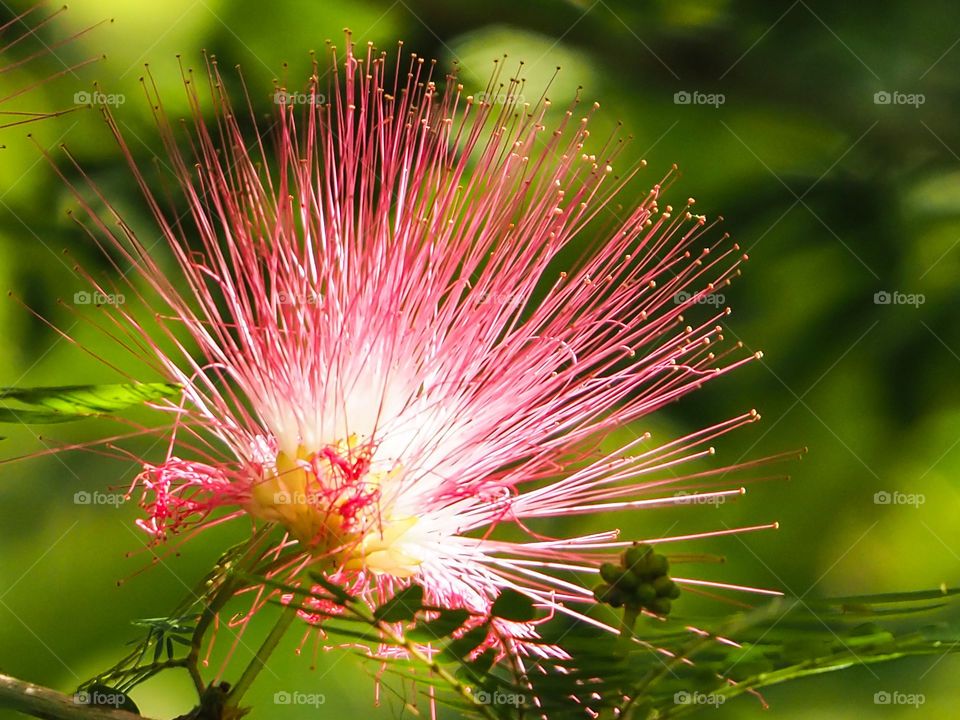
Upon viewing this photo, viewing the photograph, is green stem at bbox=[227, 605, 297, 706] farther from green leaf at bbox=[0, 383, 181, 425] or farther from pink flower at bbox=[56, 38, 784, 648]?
green leaf at bbox=[0, 383, 181, 425]

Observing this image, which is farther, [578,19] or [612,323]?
[578,19]

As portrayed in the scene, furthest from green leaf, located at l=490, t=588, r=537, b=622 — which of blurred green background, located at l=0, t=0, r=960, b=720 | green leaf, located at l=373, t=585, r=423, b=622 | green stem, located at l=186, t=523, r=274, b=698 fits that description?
blurred green background, located at l=0, t=0, r=960, b=720

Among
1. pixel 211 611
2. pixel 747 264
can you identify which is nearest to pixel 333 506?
pixel 211 611

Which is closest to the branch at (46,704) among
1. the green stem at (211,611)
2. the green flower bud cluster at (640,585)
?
the green stem at (211,611)

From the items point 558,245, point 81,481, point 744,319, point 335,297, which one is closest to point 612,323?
point 558,245

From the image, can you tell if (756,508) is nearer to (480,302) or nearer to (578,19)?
(578,19)

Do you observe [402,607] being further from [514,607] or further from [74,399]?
[74,399]
